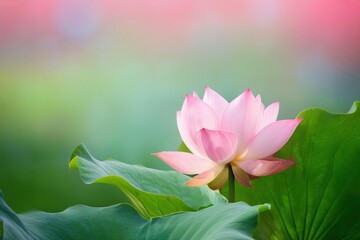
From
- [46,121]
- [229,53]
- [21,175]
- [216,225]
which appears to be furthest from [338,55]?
[216,225]

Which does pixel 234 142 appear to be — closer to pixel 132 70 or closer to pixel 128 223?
pixel 128 223

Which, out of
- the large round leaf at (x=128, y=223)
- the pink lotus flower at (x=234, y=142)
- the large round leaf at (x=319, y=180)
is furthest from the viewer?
the large round leaf at (x=319, y=180)

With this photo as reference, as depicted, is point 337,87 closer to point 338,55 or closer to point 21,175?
point 338,55

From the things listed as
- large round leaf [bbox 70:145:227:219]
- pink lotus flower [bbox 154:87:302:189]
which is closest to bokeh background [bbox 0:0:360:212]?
large round leaf [bbox 70:145:227:219]

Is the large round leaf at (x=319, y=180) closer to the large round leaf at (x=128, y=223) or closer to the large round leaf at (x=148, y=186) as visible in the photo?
the large round leaf at (x=148, y=186)

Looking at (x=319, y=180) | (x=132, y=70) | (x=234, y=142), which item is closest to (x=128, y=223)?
(x=234, y=142)

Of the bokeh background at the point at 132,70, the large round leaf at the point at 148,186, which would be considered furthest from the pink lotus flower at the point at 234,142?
the bokeh background at the point at 132,70
